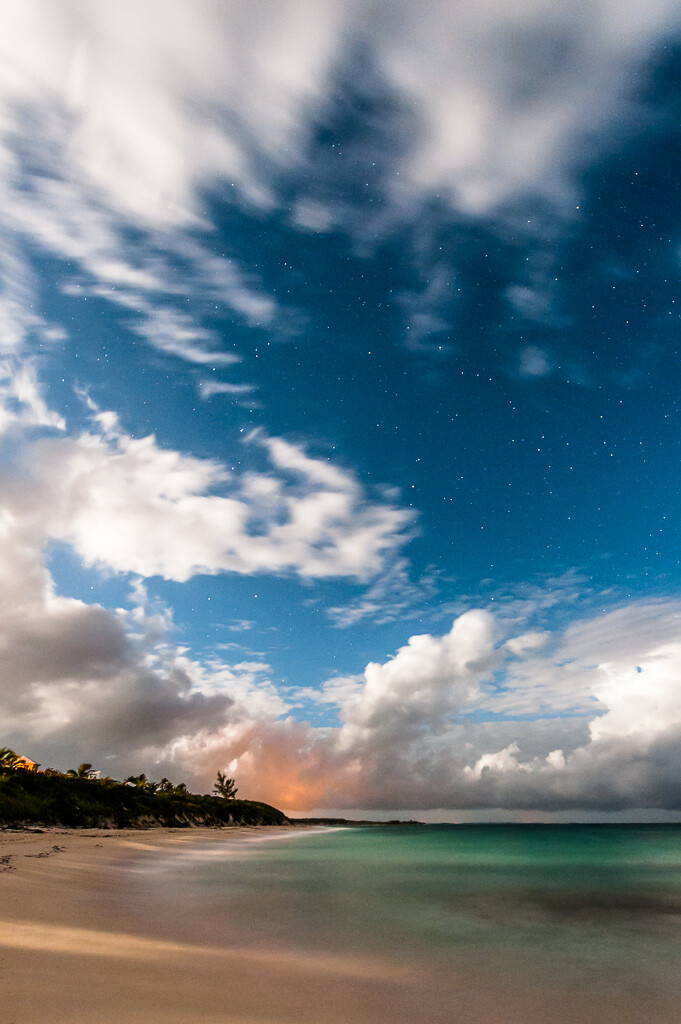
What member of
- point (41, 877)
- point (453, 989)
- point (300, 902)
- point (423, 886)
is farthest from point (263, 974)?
point (423, 886)

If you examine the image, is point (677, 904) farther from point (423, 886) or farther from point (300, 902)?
point (300, 902)

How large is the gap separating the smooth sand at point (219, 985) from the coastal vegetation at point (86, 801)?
34.1 meters

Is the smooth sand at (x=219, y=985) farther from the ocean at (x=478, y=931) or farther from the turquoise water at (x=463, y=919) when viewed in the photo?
the turquoise water at (x=463, y=919)

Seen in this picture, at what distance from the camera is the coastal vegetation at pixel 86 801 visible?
38.5m

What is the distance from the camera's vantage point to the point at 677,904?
15.7 meters

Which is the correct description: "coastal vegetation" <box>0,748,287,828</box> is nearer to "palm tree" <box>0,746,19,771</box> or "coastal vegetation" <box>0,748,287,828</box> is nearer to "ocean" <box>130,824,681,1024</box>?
"palm tree" <box>0,746,19,771</box>

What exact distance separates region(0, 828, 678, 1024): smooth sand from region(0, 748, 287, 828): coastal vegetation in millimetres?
34135

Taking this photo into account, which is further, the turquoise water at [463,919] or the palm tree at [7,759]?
the palm tree at [7,759]

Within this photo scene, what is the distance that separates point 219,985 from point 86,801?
49738mm

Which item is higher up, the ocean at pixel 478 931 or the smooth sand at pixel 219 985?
the smooth sand at pixel 219 985

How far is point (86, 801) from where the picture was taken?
156 ft

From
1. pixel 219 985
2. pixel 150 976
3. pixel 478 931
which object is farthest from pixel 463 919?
pixel 150 976

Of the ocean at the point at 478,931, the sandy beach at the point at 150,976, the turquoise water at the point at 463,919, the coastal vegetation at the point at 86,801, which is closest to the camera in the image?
the sandy beach at the point at 150,976

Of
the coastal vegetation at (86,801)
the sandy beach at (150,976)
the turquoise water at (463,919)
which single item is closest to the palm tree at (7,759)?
the coastal vegetation at (86,801)
